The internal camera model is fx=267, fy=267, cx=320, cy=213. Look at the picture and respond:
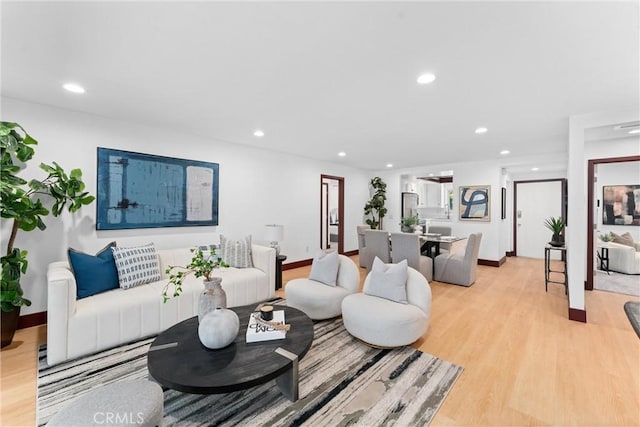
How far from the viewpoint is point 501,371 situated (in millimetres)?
2215

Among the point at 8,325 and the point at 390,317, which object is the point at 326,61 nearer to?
the point at 390,317

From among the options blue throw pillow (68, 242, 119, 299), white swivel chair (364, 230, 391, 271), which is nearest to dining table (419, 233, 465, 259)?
white swivel chair (364, 230, 391, 271)

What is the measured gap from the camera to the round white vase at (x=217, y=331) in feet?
5.86

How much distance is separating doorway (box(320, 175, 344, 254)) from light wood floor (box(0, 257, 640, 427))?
3.52 meters

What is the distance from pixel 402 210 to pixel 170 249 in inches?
237

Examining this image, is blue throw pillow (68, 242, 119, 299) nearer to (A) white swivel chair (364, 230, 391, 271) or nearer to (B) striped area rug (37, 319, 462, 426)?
(B) striped area rug (37, 319, 462, 426)

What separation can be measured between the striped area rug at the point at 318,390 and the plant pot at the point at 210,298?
429 mm

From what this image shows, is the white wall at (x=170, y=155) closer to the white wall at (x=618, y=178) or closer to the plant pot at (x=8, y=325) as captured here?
the plant pot at (x=8, y=325)

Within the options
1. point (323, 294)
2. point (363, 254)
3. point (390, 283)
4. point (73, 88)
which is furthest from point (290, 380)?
point (363, 254)

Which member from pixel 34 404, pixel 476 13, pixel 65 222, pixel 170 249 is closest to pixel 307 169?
pixel 170 249

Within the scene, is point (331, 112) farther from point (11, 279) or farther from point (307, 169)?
point (11, 279)

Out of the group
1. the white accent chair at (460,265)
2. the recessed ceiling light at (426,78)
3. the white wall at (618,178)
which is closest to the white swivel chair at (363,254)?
the white accent chair at (460,265)

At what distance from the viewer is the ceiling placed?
5.04ft

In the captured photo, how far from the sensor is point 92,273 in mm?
2727
